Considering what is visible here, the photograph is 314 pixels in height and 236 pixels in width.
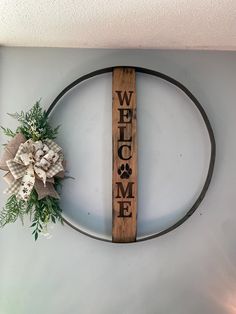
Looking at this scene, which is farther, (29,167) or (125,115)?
(125,115)

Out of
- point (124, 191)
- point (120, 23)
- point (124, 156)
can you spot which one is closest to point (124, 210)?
point (124, 191)

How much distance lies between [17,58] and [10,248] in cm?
74

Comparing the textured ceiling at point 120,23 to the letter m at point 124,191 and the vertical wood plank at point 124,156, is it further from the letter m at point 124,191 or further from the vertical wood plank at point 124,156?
the letter m at point 124,191

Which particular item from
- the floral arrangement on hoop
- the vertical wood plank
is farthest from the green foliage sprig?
the vertical wood plank

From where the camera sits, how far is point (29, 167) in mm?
1242

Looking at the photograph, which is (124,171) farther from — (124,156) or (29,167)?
(29,167)

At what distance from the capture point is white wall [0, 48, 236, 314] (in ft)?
4.46

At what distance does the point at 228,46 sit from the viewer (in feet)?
4.64

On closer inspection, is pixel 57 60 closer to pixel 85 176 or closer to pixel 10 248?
pixel 85 176

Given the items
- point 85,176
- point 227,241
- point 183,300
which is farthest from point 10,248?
point 227,241

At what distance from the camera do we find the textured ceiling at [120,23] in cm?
109

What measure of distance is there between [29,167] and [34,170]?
0.02 meters

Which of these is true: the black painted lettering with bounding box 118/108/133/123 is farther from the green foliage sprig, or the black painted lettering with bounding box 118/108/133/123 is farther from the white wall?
the green foliage sprig

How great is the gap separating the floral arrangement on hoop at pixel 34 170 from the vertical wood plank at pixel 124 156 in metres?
0.21
